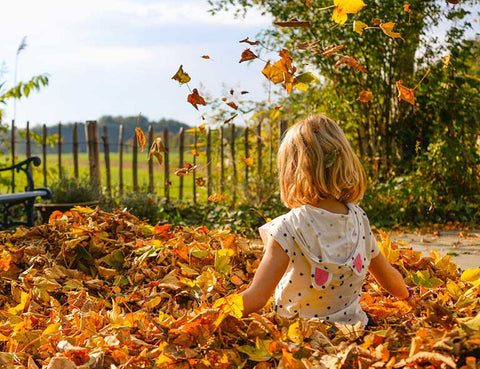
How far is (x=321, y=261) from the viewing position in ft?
7.03

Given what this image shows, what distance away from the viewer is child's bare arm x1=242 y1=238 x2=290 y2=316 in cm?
205

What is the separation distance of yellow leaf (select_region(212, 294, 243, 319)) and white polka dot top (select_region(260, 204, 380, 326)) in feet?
0.94

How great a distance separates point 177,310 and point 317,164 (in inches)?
40.2

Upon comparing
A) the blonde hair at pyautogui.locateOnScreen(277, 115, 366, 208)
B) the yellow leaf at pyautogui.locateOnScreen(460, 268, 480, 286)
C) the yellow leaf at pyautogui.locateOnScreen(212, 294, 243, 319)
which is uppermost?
the blonde hair at pyautogui.locateOnScreen(277, 115, 366, 208)

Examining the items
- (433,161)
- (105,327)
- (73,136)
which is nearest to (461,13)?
(433,161)

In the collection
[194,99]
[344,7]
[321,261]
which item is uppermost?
[344,7]

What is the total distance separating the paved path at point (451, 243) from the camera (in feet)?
18.2

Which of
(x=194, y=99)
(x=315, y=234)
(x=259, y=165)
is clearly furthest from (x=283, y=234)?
(x=259, y=165)

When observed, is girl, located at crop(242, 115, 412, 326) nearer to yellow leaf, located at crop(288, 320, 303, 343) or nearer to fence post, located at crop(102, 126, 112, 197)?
yellow leaf, located at crop(288, 320, 303, 343)

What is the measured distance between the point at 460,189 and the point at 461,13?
2.44 m

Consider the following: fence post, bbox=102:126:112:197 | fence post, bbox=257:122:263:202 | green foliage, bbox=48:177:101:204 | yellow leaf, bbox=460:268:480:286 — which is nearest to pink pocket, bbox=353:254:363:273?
yellow leaf, bbox=460:268:480:286

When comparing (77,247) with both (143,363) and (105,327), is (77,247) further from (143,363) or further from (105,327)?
(143,363)

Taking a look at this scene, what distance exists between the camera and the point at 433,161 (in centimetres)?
819

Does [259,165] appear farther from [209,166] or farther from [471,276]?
[471,276]
